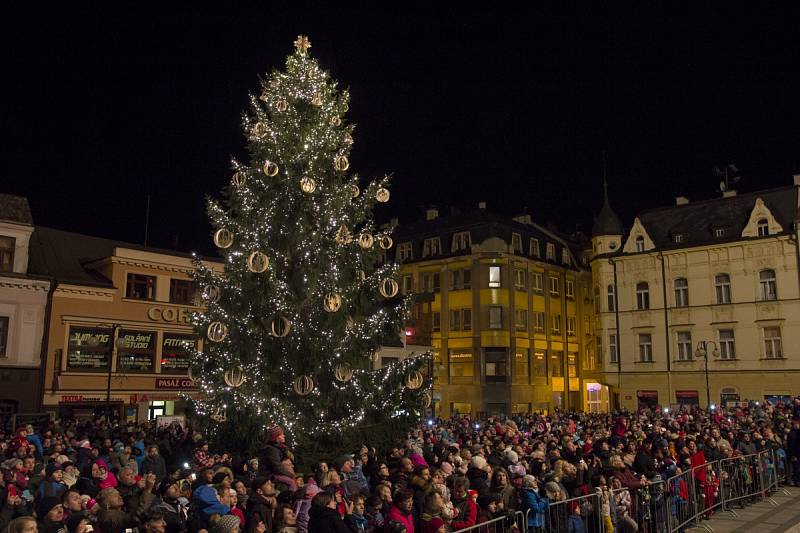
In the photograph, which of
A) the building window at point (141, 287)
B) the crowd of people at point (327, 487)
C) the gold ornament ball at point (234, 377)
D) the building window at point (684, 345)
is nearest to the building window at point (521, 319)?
the building window at point (684, 345)

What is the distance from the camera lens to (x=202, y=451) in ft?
52.3

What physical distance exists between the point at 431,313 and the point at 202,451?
38217 mm

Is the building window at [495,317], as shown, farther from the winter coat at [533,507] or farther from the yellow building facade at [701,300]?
the winter coat at [533,507]

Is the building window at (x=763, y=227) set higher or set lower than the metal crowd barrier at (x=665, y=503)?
higher

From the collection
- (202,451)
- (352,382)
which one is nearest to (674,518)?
(352,382)

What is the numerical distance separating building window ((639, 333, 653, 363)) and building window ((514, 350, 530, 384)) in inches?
326

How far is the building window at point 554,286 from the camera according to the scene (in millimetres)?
55250

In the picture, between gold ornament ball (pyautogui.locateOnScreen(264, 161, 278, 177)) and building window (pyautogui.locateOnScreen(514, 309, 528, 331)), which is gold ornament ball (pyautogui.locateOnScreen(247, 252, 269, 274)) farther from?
building window (pyautogui.locateOnScreen(514, 309, 528, 331))

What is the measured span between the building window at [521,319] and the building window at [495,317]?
4.03ft

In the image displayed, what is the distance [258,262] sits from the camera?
14.5 metres

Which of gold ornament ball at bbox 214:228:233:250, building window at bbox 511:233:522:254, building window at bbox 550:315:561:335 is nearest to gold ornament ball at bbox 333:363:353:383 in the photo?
gold ornament ball at bbox 214:228:233:250

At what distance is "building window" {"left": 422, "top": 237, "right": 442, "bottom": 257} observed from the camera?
55.1 meters

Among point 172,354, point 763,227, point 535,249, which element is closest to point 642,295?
point 763,227

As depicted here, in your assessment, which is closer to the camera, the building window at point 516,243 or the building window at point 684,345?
the building window at point 684,345
